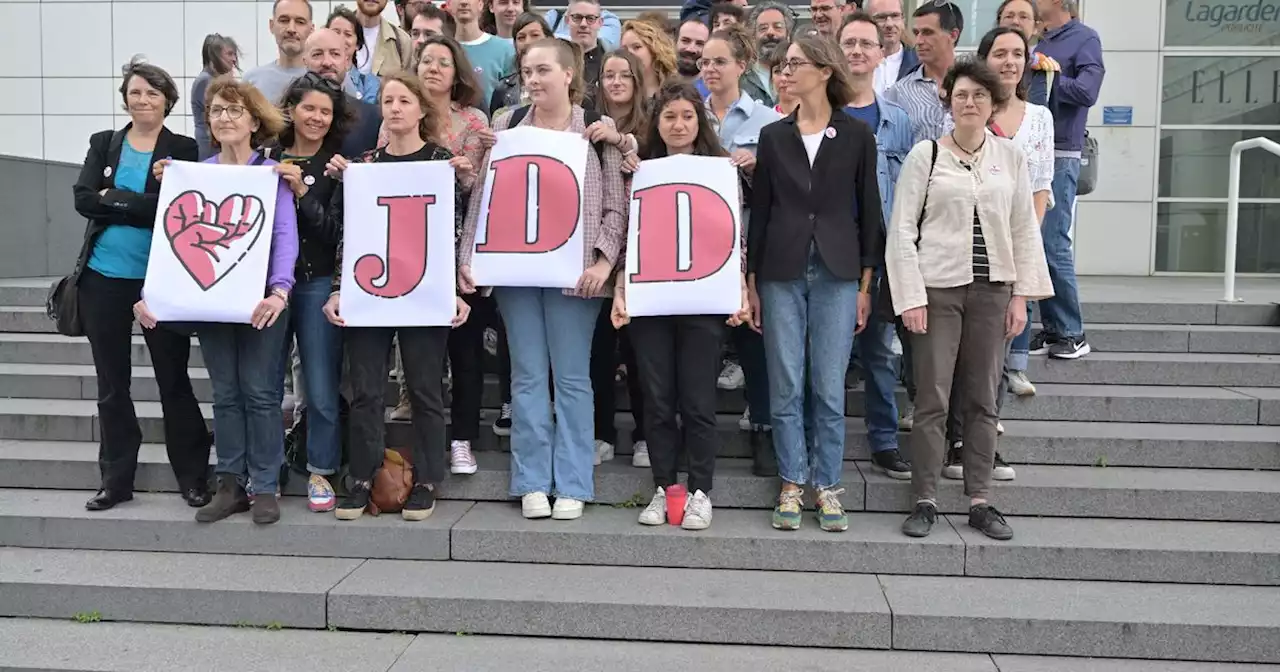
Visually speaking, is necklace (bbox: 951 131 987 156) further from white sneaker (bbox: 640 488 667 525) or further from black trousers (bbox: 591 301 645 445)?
white sneaker (bbox: 640 488 667 525)

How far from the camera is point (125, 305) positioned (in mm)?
4805

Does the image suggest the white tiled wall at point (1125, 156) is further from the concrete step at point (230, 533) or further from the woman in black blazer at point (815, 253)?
the concrete step at point (230, 533)

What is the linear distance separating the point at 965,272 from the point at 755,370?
4.11 ft

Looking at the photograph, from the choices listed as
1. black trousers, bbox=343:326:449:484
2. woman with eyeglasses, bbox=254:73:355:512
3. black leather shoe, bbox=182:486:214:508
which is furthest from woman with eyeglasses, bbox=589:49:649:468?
black leather shoe, bbox=182:486:214:508

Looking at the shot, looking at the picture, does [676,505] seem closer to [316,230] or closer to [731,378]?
[731,378]

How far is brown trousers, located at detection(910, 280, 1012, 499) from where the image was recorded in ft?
14.6

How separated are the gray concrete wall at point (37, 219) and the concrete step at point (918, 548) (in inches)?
288

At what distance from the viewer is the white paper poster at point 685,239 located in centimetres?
452

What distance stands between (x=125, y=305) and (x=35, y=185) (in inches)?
245

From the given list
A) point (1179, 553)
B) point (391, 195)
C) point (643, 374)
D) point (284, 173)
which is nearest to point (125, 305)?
point (284, 173)

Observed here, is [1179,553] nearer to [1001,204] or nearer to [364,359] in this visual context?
[1001,204]

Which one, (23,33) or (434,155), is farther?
(23,33)

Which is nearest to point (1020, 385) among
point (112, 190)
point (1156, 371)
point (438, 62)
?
point (1156, 371)

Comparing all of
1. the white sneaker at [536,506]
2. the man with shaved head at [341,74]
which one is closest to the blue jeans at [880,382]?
the white sneaker at [536,506]
